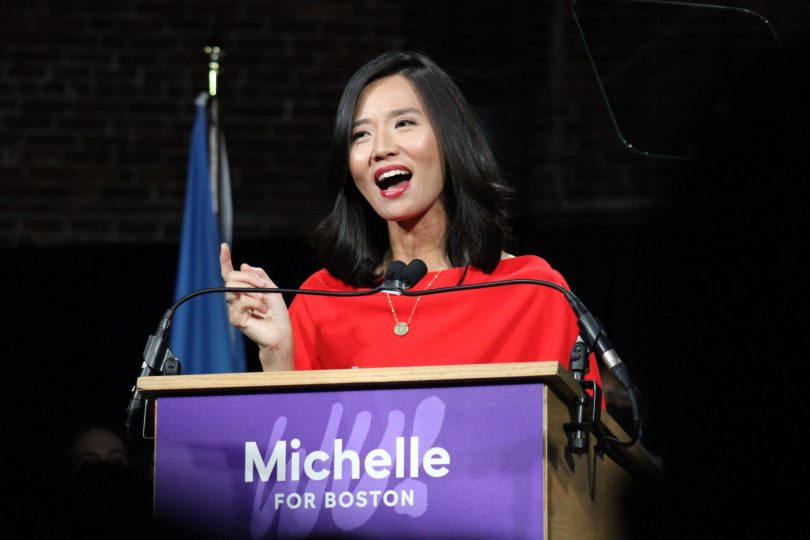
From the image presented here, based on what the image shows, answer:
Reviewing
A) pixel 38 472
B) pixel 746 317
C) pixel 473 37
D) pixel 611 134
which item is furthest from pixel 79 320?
pixel 746 317

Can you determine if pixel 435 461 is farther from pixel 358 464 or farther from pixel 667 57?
pixel 667 57

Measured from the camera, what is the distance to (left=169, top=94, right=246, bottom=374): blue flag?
4.31 meters

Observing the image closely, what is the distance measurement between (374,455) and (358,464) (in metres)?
0.02

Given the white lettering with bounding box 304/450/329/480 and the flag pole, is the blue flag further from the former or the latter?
the white lettering with bounding box 304/450/329/480

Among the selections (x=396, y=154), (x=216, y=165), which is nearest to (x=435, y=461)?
(x=396, y=154)

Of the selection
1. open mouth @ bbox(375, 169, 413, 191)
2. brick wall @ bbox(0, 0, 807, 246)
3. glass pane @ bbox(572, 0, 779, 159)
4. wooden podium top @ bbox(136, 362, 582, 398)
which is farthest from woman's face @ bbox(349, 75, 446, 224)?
brick wall @ bbox(0, 0, 807, 246)

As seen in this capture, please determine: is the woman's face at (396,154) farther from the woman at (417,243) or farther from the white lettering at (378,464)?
the white lettering at (378,464)

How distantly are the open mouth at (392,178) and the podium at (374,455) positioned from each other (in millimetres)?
911

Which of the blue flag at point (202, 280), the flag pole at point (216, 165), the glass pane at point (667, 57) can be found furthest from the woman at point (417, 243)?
the flag pole at point (216, 165)

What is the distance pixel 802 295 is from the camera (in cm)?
97

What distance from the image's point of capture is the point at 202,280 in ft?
14.8

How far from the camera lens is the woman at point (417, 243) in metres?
2.49

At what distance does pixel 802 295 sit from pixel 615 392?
9.55 ft

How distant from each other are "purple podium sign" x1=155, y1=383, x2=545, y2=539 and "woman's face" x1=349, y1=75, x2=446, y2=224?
2.99ft
